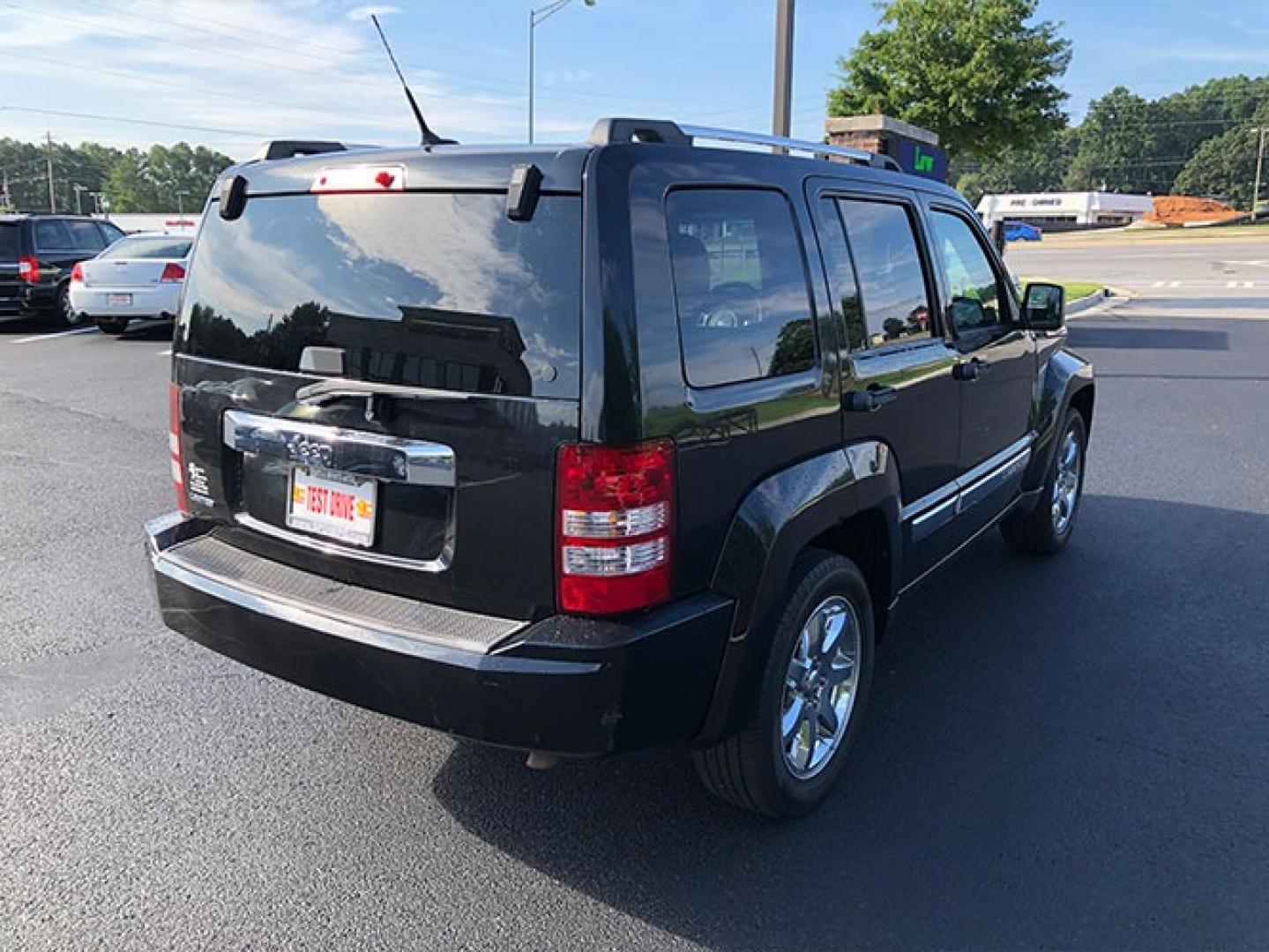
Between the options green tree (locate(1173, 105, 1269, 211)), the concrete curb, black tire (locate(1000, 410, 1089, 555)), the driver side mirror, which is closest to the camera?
the driver side mirror

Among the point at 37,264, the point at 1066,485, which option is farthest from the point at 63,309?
the point at 1066,485

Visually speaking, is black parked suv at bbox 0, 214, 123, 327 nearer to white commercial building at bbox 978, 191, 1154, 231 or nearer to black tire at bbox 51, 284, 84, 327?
black tire at bbox 51, 284, 84, 327

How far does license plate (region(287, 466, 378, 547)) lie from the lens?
8.73ft

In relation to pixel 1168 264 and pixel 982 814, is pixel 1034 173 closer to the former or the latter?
pixel 1168 264

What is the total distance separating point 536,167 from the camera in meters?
2.40

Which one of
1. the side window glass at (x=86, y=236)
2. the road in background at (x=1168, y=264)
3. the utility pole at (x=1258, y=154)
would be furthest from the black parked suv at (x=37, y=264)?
the utility pole at (x=1258, y=154)

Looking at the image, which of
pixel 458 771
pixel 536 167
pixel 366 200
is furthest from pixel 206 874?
pixel 536 167

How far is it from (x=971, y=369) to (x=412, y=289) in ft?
7.46

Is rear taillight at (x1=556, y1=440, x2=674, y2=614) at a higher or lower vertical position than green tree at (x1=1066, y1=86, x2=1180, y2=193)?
lower

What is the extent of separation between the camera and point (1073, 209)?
3157 inches

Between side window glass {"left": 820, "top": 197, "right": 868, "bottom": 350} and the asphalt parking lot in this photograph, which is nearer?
the asphalt parking lot

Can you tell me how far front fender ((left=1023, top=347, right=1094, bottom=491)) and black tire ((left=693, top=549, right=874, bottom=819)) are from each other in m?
2.17

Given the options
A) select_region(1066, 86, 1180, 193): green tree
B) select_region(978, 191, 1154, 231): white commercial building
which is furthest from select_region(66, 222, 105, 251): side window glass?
select_region(1066, 86, 1180, 193): green tree

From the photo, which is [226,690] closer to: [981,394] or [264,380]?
[264,380]
